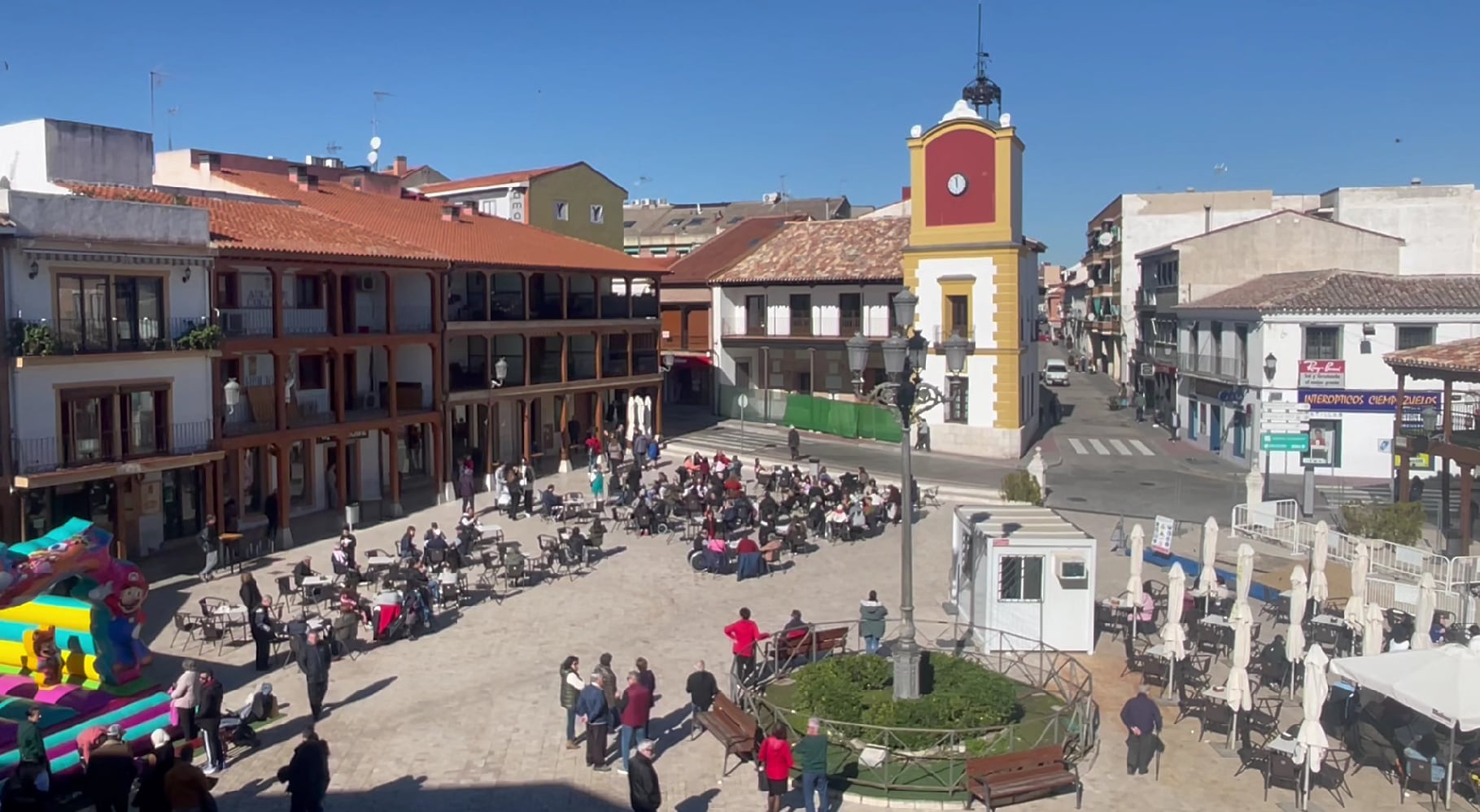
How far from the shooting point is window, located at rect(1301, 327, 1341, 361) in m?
40.0

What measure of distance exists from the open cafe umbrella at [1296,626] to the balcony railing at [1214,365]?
2703 centimetres

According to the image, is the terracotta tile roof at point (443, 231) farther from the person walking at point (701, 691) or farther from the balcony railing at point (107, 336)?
the person walking at point (701, 691)

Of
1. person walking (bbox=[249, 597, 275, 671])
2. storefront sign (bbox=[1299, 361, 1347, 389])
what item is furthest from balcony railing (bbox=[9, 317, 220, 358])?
storefront sign (bbox=[1299, 361, 1347, 389])

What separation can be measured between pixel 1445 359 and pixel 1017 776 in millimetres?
20726

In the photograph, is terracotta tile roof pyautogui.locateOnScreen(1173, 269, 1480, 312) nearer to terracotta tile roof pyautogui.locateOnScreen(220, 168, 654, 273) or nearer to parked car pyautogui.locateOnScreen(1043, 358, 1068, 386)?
terracotta tile roof pyautogui.locateOnScreen(220, 168, 654, 273)

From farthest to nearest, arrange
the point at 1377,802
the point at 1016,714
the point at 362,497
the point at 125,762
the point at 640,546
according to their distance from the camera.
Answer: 1. the point at 362,497
2. the point at 640,546
3. the point at 1016,714
4. the point at 1377,802
5. the point at 125,762

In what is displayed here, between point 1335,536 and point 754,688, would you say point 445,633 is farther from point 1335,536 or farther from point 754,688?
point 1335,536

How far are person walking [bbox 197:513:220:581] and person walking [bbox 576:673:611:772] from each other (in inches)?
507

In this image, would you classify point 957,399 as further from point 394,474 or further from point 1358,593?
point 1358,593

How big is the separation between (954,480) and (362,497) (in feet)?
57.2

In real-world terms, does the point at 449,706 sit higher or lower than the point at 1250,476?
lower

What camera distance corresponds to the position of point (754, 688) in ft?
55.5

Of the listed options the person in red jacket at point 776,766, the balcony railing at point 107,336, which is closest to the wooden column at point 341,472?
the balcony railing at point 107,336

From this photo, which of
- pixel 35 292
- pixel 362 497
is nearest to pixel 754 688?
pixel 35 292
